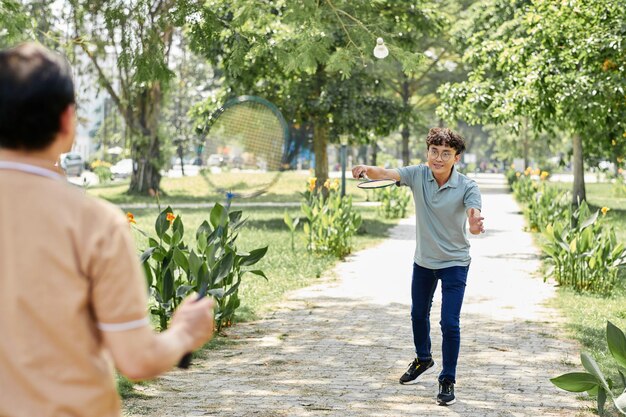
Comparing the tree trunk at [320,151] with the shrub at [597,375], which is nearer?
the shrub at [597,375]

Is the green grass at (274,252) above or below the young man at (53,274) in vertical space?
below

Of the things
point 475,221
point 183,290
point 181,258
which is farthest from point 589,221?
point 475,221

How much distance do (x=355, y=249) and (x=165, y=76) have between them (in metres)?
8.05

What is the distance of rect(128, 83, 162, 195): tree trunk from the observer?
33406 millimetres

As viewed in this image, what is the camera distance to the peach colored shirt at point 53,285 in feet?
6.59

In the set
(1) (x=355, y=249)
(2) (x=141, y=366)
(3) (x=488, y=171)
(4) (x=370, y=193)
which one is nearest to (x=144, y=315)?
(2) (x=141, y=366)

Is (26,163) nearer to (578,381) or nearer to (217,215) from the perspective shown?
(578,381)

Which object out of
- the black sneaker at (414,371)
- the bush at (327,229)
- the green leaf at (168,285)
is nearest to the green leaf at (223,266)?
the green leaf at (168,285)

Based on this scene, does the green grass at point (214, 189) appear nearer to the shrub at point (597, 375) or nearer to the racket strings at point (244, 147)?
the racket strings at point (244, 147)

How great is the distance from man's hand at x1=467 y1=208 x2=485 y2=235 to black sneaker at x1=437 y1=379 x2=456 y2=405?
0.98 meters

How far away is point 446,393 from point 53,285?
4.10 m

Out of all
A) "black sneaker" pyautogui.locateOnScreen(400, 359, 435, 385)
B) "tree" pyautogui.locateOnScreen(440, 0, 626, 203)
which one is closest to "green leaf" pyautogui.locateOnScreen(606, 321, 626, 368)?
"black sneaker" pyautogui.locateOnScreen(400, 359, 435, 385)

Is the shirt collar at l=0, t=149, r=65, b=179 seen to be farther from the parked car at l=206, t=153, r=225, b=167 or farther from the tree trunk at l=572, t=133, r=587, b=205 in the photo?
the tree trunk at l=572, t=133, r=587, b=205

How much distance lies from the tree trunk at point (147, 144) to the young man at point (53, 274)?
31.3 meters
